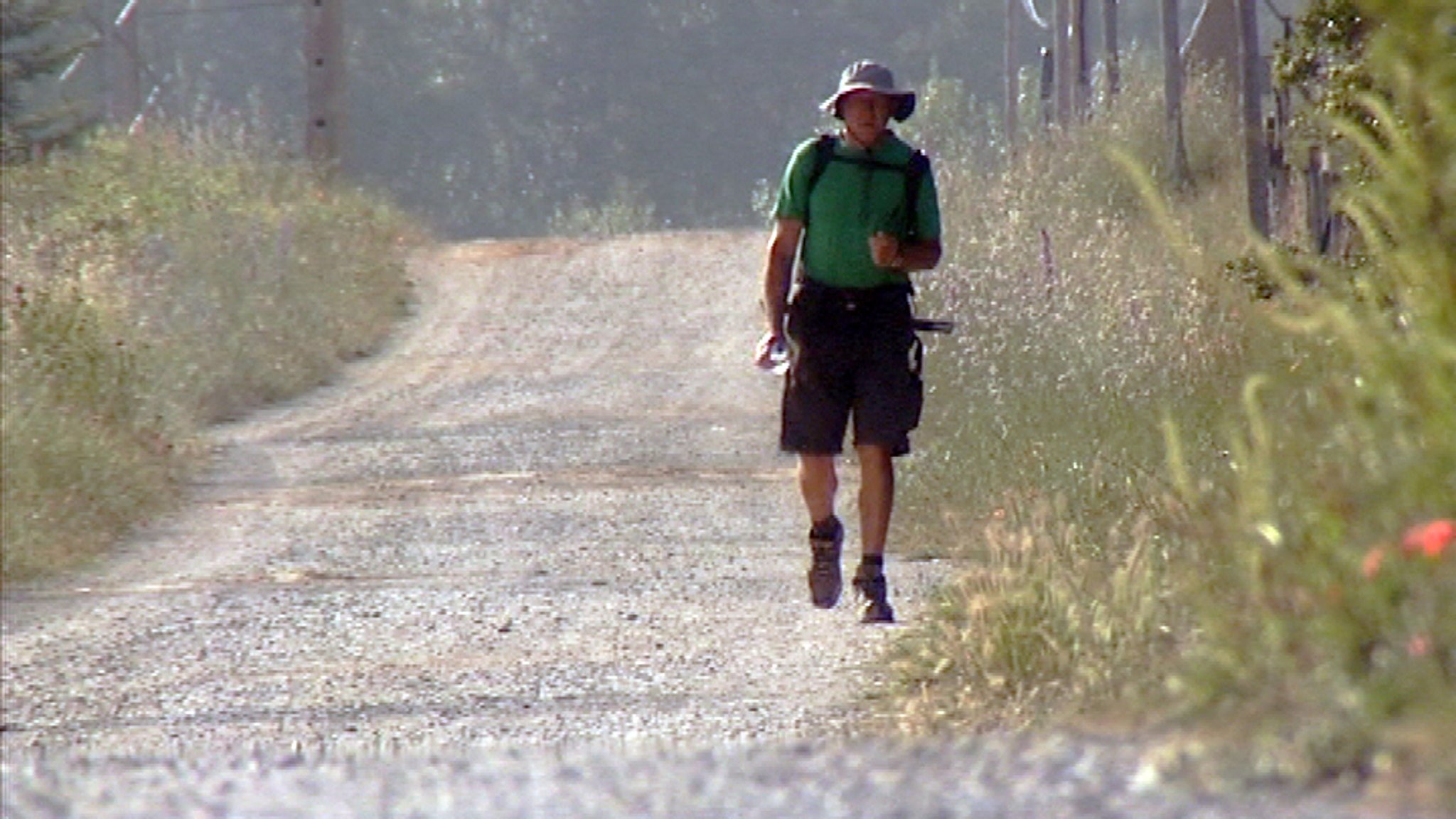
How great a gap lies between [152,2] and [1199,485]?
175ft

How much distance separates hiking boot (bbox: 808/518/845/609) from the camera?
9648 millimetres

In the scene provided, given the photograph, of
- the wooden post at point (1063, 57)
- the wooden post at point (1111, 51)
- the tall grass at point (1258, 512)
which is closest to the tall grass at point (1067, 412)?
the tall grass at point (1258, 512)

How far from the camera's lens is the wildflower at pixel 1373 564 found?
4578mm

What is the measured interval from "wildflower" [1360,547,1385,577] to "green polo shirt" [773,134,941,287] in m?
4.65

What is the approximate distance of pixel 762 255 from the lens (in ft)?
87.1

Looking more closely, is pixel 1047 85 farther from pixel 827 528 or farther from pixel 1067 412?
pixel 827 528

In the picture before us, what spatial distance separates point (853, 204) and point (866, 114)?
293 millimetres

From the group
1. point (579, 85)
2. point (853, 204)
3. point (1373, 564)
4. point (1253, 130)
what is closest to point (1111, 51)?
point (1253, 130)

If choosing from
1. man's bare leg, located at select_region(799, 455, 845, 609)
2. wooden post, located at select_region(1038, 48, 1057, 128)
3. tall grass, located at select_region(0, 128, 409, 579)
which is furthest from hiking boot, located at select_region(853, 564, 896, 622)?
wooden post, located at select_region(1038, 48, 1057, 128)

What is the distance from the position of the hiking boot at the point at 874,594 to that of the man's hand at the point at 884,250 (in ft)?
3.31

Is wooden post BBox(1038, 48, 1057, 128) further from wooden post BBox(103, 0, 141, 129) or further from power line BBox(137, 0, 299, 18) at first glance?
power line BBox(137, 0, 299, 18)

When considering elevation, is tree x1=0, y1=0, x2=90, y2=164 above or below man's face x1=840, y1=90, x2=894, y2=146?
above

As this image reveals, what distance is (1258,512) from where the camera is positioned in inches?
198

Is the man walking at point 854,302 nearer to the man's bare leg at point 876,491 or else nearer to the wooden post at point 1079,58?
the man's bare leg at point 876,491
